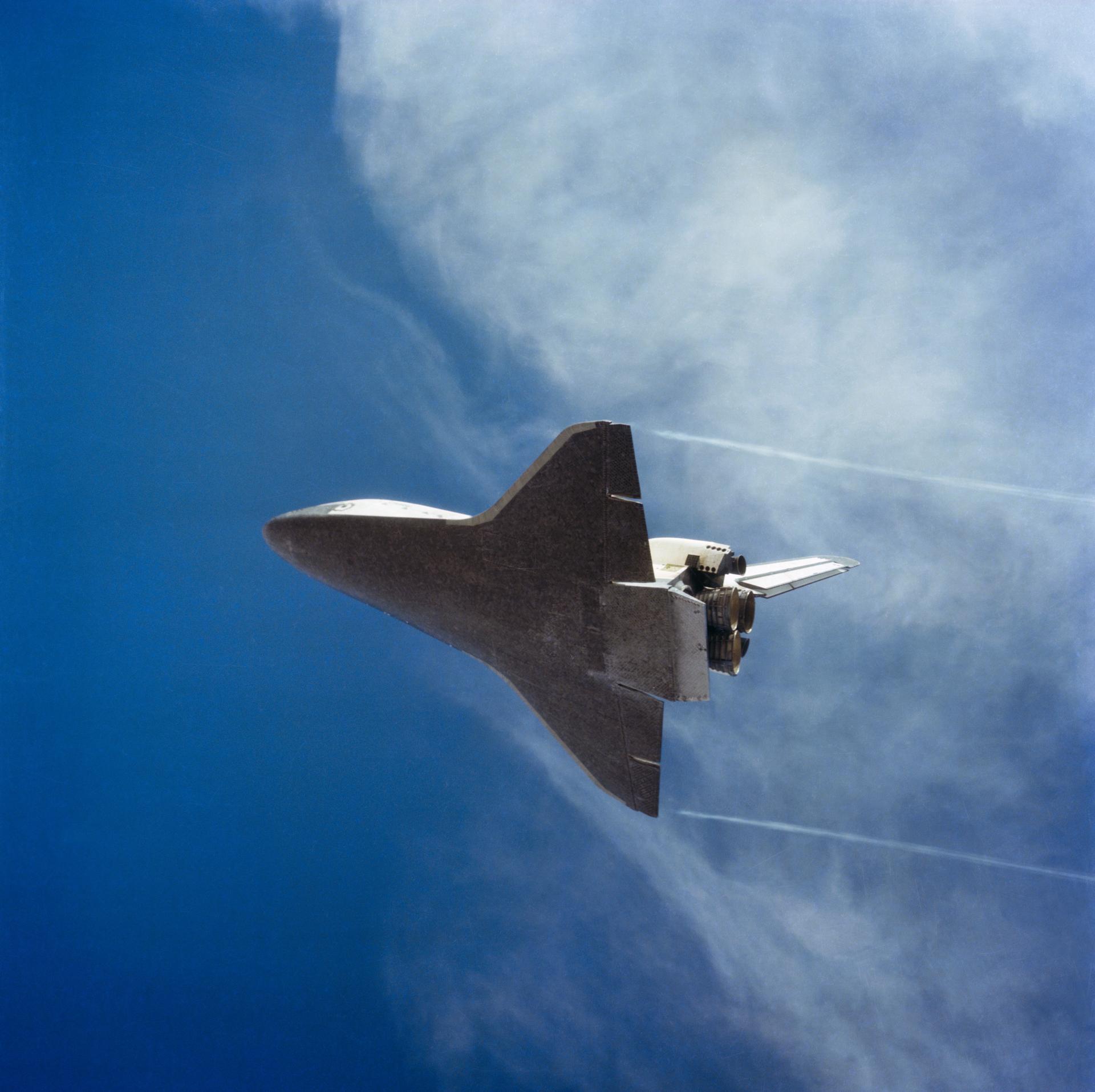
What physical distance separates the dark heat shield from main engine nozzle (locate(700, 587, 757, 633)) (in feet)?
5.14

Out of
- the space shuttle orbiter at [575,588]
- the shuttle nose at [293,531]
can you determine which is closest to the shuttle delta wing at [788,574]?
the space shuttle orbiter at [575,588]

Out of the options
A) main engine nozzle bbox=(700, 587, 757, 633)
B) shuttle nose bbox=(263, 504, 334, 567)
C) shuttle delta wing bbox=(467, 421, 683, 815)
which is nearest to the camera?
shuttle delta wing bbox=(467, 421, 683, 815)

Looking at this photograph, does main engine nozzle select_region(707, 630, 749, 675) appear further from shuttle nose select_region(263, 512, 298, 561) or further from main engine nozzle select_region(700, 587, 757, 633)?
shuttle nose select_region(263, 512, 298, 561)

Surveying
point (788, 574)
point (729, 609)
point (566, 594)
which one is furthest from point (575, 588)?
point (788, 574)

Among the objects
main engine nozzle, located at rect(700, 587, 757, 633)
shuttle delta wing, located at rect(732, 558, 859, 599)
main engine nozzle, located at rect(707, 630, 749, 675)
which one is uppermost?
shuttle delta wing, located at rect(732, 558, 859, 599)

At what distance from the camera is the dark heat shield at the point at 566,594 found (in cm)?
1145

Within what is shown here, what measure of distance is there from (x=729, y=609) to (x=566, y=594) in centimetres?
324

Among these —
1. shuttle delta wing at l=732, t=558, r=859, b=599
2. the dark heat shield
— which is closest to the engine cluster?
shuttle delta wing at l=732, t=558, r=859, b=599

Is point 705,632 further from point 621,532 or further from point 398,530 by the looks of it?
point 398,530

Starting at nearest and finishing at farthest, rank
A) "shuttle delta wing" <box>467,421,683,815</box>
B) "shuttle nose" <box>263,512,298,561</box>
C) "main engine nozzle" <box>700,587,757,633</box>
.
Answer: "shuttle delta wing" <box>467,421,683,815</box>
"main engine nozzle" <box>700,587,757,633</box>
"shuttle nose" <box>263,512,298,561</box>

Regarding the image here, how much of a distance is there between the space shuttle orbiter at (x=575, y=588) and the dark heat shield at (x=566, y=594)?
3 centimetres

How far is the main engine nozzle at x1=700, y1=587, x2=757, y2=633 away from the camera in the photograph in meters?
12.7

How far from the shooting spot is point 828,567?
17.3m

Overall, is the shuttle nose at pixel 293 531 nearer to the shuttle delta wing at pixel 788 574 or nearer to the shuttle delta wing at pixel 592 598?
→ the shuttle delta wing at pixel 592 598
